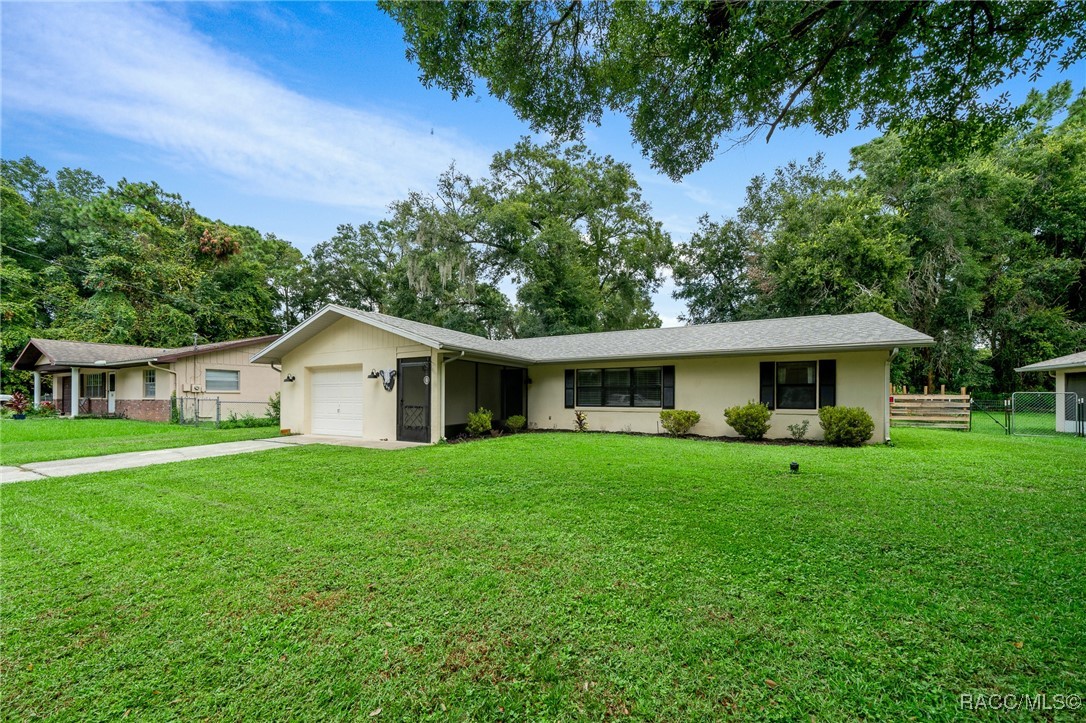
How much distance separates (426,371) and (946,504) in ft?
29.0

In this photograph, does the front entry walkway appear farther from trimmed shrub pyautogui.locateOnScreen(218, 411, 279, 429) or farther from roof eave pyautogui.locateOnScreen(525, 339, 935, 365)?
roof eave pyautogui.locateOnScreen(525, 339, 935, 365)

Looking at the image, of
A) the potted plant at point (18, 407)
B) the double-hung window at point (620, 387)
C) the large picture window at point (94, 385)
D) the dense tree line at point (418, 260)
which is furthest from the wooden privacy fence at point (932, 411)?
the potted plant at point (18, 407)

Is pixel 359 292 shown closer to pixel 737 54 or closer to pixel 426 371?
pixel 426 371

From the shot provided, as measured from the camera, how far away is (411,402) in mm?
10414

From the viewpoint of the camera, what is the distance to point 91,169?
27781 millimetres

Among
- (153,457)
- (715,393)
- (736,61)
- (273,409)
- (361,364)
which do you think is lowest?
(153,457)

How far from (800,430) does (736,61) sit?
833 cm

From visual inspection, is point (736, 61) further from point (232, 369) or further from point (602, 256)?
point (602, 256)

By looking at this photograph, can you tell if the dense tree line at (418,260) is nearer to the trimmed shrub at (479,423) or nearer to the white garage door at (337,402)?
the white garage door at (337,402)

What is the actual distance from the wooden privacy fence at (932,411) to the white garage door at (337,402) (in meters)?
15.3

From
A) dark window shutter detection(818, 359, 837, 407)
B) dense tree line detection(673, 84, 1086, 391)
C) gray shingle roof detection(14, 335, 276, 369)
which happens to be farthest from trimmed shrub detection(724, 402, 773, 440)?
gray shingle roof detection(14, 335, 276, 369)

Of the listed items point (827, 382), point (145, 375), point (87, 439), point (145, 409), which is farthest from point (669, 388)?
point (145, 375)

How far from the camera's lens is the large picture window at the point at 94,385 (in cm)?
1834

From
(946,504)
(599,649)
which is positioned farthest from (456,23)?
(946,504)
